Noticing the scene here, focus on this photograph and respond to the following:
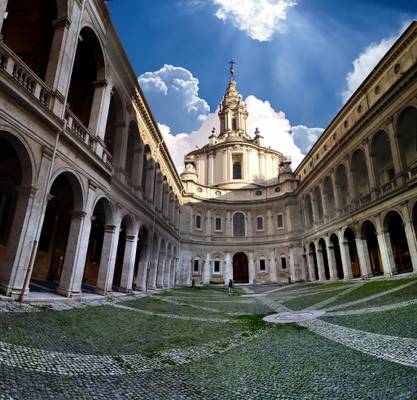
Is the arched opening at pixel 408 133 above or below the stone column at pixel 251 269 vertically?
above

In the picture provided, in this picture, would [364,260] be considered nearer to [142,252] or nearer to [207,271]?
[142,252]

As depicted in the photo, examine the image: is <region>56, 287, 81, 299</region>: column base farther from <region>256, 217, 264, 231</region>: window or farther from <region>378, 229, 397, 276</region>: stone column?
<region>256, 217, 264, 231</region>: window

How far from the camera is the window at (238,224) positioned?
4441 cm

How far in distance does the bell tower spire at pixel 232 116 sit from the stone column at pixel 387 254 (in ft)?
133

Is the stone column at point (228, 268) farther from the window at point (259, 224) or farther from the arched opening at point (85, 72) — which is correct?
the arched opening at point (85, 72)

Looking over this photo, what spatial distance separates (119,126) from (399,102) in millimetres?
21009

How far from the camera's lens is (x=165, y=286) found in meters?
30.5

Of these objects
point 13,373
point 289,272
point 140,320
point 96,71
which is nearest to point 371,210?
point 289,272

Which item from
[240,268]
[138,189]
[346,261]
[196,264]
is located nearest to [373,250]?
[346,261]

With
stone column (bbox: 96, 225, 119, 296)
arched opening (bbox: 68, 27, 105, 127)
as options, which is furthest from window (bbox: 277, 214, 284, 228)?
arched opening (bbox: 68, 27, 105, 127)

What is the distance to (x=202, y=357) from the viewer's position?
258 inches

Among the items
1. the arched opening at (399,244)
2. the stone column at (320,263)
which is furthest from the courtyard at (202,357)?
the stone column at (320,263)

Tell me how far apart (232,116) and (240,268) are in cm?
3515

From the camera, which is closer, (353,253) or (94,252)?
(94,252)
